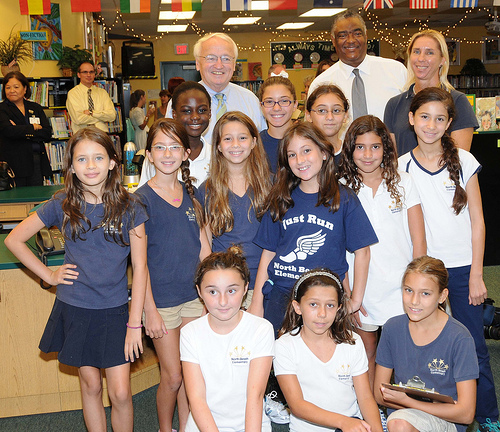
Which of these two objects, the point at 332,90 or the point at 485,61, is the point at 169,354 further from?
the point at 485,61

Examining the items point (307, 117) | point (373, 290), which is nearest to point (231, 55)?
point (307, 117)

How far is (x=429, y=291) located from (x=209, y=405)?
0.94 meters

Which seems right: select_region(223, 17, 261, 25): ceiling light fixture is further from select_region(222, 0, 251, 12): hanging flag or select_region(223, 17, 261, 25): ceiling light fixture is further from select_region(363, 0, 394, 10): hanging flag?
select_region(222, 0, 251, 12): hanging flag

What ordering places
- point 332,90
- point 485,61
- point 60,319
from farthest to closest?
point 485,61, point 332,90, point 60,319

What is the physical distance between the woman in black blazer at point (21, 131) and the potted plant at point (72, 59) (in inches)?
67.9

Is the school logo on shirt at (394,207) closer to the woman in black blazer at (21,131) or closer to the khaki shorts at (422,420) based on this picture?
Answer: the khaki shorts at (422,420)

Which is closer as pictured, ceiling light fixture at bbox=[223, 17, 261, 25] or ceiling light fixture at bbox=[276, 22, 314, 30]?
ceiling light fixture at bbox=[223, 17, 261, 25]

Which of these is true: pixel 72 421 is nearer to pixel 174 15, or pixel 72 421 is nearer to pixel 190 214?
pixel 190 214

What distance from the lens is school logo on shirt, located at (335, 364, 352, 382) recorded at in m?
2.06

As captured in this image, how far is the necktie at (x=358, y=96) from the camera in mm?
3264

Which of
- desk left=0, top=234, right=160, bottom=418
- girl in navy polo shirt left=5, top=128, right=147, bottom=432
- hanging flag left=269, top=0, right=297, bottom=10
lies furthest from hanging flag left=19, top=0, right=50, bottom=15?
girl in navy polo shirt left=5, top=128, right=147, bottom=432

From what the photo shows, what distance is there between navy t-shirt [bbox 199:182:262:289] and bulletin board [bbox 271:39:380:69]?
1067 centimetres

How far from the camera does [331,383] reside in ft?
6.78

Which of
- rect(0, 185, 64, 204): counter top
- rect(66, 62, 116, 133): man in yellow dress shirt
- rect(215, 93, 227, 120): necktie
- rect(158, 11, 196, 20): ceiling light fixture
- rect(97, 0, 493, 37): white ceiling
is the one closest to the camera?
rect(215, 93, 227, 120): necktie
